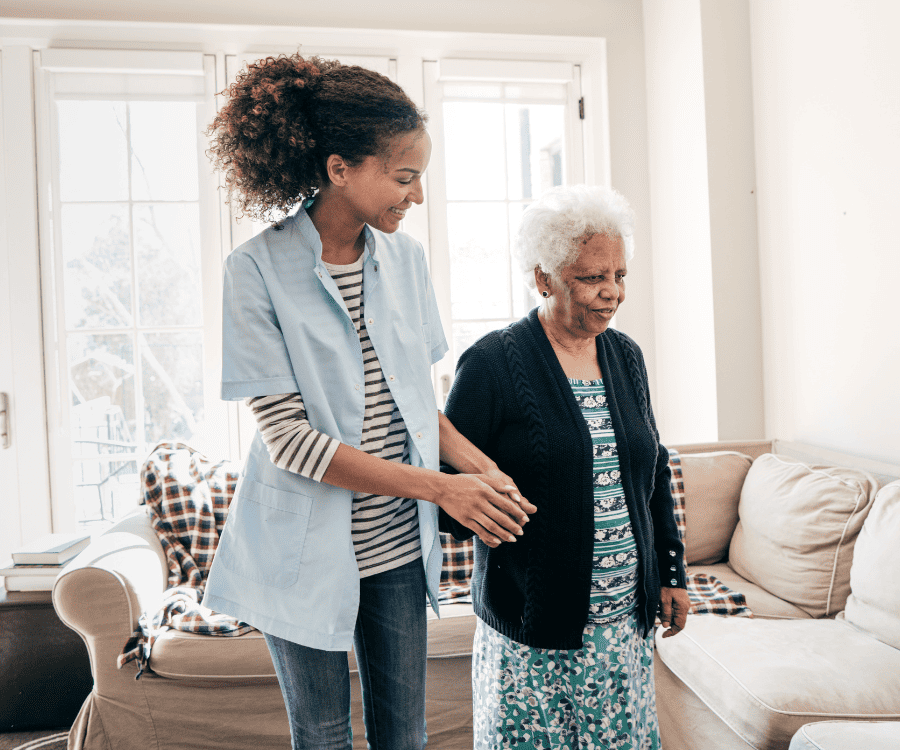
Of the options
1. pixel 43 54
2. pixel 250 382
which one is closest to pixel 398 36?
pixel 43 54

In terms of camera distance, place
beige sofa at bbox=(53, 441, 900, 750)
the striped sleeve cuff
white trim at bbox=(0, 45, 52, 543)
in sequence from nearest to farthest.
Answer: the striped sleeve cuff, beige sofa at bbox=(53, 441, 900, 750), white trim at bbox=(0, 45, 52, 543)

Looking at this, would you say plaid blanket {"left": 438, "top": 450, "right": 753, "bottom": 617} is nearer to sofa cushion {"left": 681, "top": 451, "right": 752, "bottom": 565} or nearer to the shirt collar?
sofa cushion {"left": 681, "top": 451, "right": 752, "bottom": 565}

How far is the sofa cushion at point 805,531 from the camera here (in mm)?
1964

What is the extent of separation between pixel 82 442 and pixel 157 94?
1452 mm

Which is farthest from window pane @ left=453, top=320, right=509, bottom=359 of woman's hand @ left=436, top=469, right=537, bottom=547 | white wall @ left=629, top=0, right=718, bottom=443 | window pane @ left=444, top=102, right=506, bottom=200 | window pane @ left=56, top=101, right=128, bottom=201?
woman's hand @ left=436, top=469, right=537, bottom=547

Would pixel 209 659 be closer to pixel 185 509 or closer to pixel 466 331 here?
pixel 185 509

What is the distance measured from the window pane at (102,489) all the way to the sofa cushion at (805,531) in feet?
7.70

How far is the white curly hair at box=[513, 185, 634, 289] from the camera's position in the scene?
52.1 inches

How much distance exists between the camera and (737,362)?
9.09ft

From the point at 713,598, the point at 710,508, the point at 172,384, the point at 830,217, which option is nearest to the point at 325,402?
the point at 713,598

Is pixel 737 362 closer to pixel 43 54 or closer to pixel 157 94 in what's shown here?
pixel 157 94

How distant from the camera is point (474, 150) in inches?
124

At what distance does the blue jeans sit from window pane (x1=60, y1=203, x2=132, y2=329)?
223 centimetres

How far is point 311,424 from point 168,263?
7.26 feet
